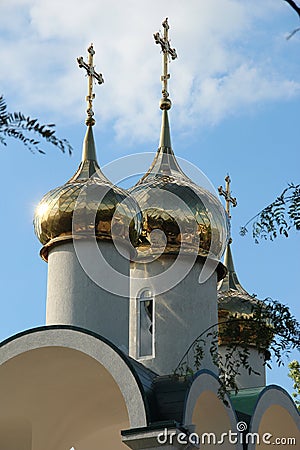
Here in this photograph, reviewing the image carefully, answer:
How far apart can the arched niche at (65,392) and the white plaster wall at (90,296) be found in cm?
76

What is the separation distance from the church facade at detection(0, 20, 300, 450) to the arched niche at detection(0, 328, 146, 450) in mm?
12

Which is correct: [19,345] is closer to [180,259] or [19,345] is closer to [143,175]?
[180,259]

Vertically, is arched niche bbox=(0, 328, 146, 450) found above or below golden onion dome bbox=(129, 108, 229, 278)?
below

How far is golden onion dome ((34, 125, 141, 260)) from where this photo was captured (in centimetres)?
1094

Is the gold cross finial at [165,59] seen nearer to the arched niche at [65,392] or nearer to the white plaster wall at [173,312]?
the white plaster wall at [173,312]

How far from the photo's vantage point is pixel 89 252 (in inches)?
427

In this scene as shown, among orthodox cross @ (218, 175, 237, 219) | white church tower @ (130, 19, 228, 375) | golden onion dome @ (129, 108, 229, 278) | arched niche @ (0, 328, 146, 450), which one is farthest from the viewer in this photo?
orthodox cross @ (218, 175, 237, 219)

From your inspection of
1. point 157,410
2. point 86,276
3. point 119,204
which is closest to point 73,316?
point 86,276

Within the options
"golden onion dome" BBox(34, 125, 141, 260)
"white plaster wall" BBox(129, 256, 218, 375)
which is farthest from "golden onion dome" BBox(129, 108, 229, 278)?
"golden onion dome" BBox(34, 125, 141, 260)

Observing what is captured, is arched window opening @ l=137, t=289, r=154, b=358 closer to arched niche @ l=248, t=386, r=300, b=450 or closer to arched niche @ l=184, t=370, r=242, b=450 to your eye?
arched niche @ l=248, t=386, r=300, b=450

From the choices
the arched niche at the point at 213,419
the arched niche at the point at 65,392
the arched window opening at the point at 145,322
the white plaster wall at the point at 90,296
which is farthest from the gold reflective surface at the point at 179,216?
the arched niche at the point at 213,419

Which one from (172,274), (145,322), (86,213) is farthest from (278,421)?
(86,213)

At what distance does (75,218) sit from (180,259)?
1361mm

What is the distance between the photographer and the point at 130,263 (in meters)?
11.5
